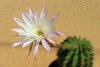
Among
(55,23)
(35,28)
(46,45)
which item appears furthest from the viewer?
(55,23)

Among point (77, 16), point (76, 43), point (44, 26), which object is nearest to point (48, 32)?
point (44, 26)

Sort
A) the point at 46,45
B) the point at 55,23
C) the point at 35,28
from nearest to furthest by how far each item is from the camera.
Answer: the point at 46,45 → the point at 35,28 → the point at 55,23

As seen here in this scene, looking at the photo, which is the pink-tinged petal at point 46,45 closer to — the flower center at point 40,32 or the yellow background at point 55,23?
the flower center at point 40,32

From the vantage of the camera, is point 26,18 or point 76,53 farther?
point 76,53

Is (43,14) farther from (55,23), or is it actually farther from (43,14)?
(55,23)

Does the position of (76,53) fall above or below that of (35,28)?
below

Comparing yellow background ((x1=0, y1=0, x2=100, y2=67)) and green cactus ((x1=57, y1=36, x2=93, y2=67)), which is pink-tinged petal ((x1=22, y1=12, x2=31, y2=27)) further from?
yellow background ((x1=0, y1=0, x2=100, y2=67))

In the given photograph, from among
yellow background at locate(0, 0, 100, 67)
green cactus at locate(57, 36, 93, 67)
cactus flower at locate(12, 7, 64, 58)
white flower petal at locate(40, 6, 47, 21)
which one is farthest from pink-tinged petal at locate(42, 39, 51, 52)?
yellow background at locate(0, 0, 100, 67)

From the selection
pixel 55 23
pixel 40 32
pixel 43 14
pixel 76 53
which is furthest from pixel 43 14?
pixel 55 23
